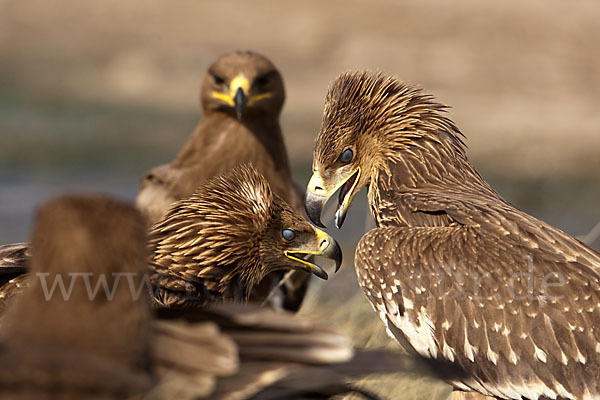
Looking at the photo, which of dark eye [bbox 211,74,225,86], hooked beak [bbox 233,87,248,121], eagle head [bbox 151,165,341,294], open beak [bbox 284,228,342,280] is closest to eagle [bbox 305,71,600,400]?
open beak [bbox 284,228,342,280]

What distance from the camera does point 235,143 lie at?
21.7 feet

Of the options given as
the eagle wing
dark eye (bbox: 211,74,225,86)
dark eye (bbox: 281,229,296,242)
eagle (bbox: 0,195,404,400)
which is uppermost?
dark eye (bbox: 211,74,225,86)

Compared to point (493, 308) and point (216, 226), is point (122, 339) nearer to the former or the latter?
point (216, 226)

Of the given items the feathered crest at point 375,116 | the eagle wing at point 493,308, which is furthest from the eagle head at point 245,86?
the eagle wing at point 493,308

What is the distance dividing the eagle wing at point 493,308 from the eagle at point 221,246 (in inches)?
14.9

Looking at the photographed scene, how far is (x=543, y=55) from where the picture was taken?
16.4 metres

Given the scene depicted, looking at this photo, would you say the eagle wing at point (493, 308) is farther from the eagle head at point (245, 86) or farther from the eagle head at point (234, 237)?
the eagle head at point (245, 86)

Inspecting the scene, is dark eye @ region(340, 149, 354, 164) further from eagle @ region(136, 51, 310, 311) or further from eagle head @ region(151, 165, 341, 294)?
eagle @ region(136, 51, 310, 311)

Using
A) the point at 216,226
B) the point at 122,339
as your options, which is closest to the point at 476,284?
the point at 216,226

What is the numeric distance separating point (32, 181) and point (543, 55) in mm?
8011

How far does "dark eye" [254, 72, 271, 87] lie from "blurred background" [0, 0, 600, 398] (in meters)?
6.20

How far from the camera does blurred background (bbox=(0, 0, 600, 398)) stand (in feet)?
46.0

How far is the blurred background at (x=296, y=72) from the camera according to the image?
14.0 meters

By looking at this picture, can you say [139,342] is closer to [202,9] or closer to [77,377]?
[77,377]
